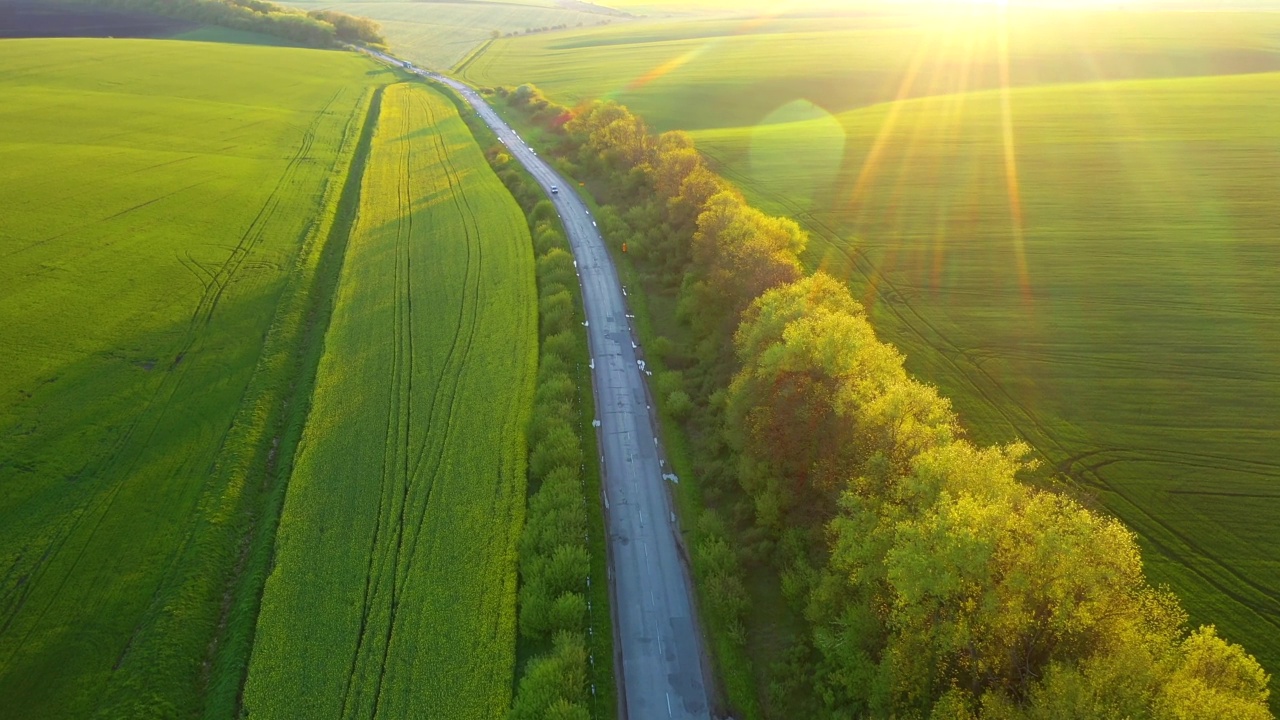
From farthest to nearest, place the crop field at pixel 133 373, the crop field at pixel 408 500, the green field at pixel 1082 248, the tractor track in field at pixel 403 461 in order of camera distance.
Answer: the green field at pixel 1082 248, the tractor track in field at pixel 403 461, the crop field at pixel 133 373, the crop field at pixel 408 500

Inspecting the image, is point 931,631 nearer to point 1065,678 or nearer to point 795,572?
point 1065,678

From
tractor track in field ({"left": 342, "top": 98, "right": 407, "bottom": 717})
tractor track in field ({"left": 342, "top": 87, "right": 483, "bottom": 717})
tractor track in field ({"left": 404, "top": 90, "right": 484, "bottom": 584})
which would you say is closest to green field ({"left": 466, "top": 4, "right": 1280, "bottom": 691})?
tractor track in field ({"left": 404, "top": 90, "right": 484, "bottom": 584})

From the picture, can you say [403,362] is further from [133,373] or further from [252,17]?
[252,17]

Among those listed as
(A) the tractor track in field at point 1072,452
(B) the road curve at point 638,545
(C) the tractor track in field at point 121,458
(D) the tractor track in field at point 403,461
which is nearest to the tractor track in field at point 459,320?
(D) the tractor track in field at point 403,461

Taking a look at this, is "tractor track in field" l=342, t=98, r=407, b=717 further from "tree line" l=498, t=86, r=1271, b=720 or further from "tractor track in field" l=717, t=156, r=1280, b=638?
"tractor track in field" l=717, t=156, r=1280, b=638

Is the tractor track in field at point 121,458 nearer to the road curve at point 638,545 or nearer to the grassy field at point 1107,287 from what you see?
the road curve at point 638,545

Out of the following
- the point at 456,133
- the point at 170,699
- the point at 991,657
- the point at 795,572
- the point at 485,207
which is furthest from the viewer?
the point at 456,133

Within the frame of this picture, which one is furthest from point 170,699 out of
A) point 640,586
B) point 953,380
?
point 953,380
